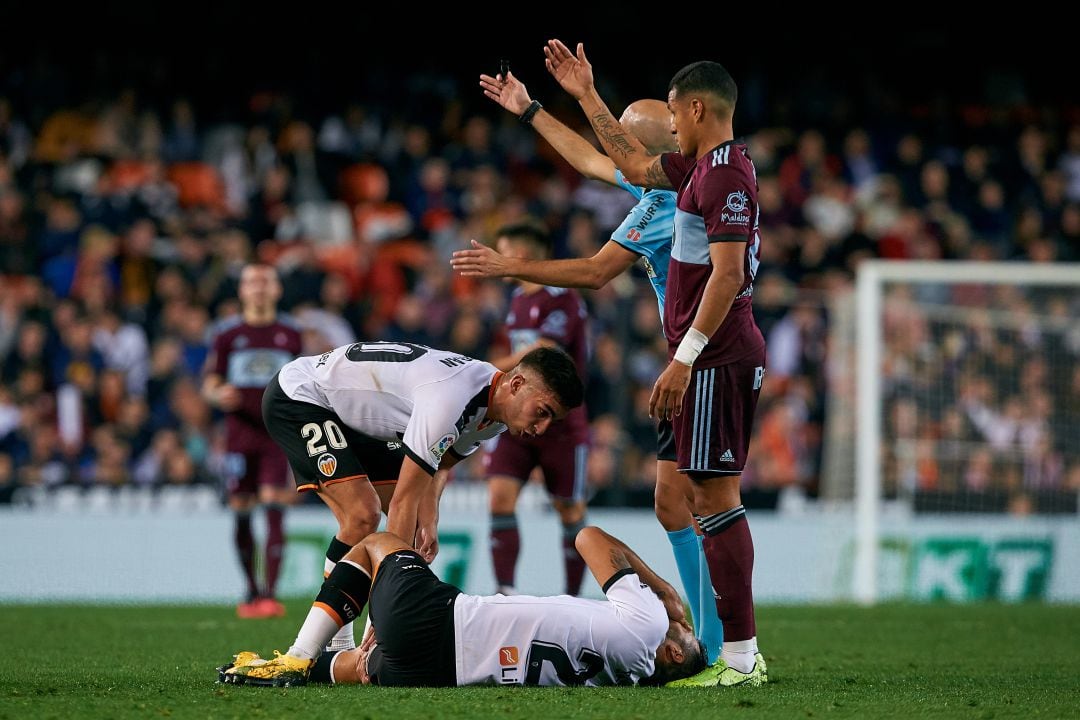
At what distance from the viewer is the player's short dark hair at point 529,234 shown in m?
9.13

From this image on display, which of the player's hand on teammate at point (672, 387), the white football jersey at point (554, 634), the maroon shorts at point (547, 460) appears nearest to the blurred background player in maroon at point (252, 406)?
the maroon shorts at point (547, 460)

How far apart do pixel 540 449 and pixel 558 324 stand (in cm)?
79

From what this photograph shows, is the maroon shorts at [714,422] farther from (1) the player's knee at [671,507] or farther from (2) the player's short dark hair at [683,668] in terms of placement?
(1) the player's knee at [671,507]

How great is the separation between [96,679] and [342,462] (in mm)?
1345

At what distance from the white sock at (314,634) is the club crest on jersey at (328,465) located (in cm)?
95

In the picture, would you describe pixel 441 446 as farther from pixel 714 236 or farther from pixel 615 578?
pixel 714 236

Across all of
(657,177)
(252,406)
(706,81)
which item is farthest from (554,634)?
(252,406)

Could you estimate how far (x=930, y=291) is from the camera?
44.7ft

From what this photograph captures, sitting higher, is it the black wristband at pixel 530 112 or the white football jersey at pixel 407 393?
the black wristband at pixel 530 112

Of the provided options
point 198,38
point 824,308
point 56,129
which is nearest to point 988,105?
point 824,308

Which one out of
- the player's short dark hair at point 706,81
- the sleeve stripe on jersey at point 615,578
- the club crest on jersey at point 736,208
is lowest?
the sleeve stripe on jersey at point 615,578

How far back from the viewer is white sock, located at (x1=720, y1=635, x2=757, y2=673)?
568cm

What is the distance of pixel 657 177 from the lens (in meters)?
6.24

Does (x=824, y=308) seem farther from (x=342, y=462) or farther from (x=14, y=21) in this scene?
(x=14, y=21)
